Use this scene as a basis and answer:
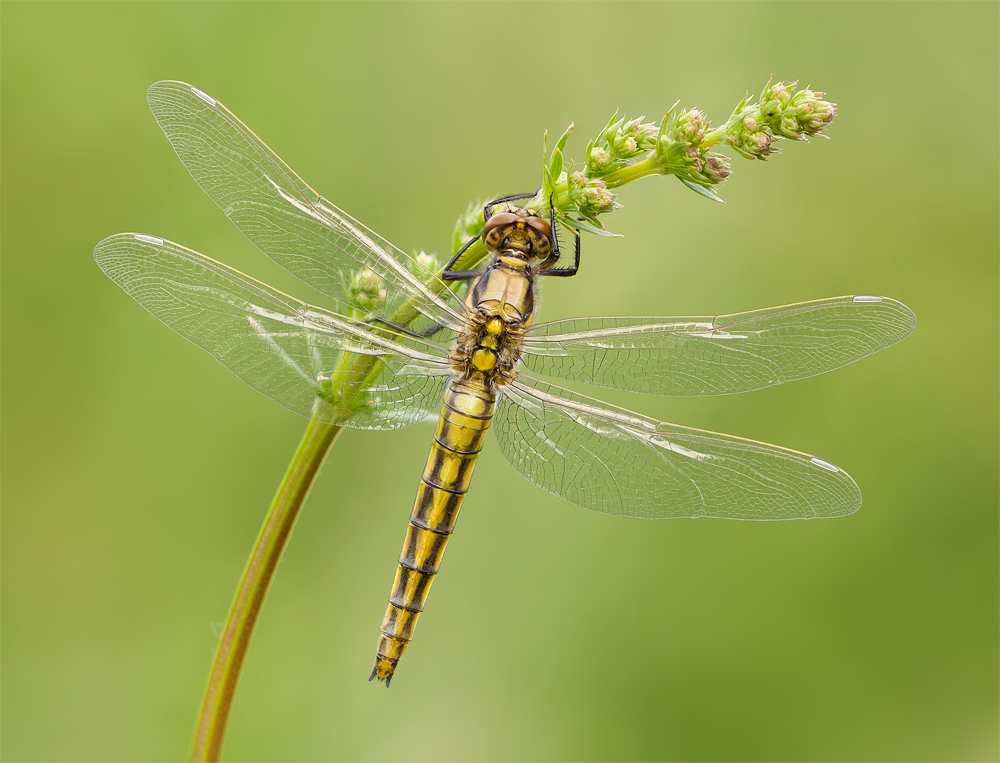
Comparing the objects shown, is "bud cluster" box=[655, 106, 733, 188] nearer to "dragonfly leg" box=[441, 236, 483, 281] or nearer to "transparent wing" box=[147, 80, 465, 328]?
"dragonfly leg" box=[441, 236, 483, 281]

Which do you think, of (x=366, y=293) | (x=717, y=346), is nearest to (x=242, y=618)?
(x=366, y=293)

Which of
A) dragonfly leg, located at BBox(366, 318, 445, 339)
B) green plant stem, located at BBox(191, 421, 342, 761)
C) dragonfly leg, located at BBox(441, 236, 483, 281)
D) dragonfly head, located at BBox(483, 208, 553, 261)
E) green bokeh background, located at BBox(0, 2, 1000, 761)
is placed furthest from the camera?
green bokeh background, located at BBox(0, 2, 1000, 761)

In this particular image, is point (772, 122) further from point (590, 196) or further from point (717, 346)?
point (717, 346)

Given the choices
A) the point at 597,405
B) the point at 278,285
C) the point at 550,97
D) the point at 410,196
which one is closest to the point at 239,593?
the point at 597,405

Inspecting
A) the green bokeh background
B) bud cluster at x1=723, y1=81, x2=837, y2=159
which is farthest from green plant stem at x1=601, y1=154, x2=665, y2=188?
the green bokeh background

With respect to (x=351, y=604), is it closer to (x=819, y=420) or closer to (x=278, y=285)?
(x=278, y=285)

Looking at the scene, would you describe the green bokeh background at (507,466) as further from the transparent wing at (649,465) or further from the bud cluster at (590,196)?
the bud cluster at (590,196)
